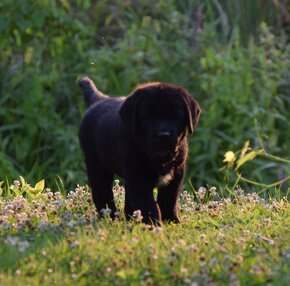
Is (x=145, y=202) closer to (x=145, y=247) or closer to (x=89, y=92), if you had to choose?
(x=145, y=247)

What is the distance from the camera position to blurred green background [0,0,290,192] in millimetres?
9781

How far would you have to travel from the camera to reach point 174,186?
6.48 metres

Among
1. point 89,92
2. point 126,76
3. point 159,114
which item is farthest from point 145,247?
point 126,76

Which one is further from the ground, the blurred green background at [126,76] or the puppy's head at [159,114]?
the puppy's head at [159,114]

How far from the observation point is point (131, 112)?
6281 mm

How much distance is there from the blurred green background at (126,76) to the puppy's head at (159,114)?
305cm

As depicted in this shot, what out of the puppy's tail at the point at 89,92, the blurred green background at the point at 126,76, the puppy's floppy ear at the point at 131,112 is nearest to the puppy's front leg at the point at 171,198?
the puppy's floppy ear at the point at 131,112

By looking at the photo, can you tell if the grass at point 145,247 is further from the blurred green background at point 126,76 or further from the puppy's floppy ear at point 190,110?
the blurred green background at point 126,76

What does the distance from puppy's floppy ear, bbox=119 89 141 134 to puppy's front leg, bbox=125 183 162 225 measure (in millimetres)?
358

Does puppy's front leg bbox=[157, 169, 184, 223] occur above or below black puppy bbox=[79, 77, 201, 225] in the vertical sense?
below

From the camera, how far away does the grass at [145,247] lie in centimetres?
491

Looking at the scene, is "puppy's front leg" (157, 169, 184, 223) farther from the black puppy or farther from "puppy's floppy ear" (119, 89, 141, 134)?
"puppy's floppy ear" (119, 89, 141, 134)

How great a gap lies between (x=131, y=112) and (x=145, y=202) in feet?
1.87

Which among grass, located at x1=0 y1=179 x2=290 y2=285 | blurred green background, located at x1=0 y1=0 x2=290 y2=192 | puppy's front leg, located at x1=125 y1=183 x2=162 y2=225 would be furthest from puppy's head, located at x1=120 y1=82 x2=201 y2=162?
blurred green background, located at x1=0 y1=0 x2=290 y2=192
